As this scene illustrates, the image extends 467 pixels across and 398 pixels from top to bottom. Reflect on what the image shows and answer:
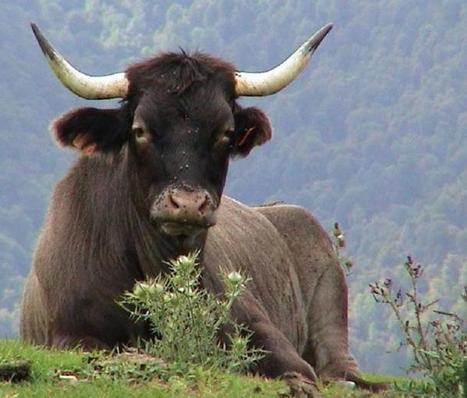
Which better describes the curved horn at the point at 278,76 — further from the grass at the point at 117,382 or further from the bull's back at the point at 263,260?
the grass at the point at 117,382

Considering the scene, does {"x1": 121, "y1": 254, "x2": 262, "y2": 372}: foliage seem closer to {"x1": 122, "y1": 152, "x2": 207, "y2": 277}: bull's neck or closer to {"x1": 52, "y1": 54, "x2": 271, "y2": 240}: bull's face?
{"x1": 52, "y1": 54, "x2": 271, "y2": 240}: bull's face

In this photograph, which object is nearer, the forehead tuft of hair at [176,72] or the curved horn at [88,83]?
the forehead tuft of hair at [176,72]

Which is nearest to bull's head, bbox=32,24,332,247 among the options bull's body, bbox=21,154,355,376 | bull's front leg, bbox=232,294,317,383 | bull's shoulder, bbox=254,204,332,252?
bull's body, bbox=21,154,355,376

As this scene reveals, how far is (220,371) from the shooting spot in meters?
10.5

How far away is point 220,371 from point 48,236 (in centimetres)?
358

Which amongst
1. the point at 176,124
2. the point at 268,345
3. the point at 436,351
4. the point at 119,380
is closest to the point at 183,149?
the point at 176,124

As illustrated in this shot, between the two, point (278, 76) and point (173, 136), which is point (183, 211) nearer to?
point (173, 136)

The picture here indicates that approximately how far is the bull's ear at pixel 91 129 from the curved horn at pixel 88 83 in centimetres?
14

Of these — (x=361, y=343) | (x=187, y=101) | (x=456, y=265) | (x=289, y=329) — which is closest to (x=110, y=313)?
(x=187, y=101)

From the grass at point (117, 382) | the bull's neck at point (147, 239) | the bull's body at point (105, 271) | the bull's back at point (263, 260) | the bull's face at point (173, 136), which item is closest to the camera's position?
the grass at point (117, 382)

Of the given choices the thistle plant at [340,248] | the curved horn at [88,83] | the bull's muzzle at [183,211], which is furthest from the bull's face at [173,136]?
the thistle plant at [340,248]

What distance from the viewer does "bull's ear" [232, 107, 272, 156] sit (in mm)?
13898

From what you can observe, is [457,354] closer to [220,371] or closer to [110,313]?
[220,371]

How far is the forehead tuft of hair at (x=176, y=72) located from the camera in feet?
42.6
